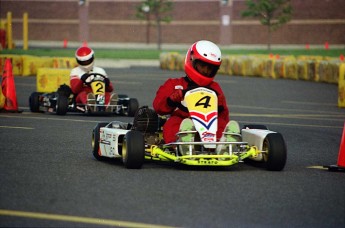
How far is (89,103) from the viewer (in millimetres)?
17672

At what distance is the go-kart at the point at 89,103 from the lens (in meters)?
17.7

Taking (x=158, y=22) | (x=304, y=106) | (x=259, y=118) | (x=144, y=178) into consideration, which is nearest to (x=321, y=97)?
(x=304, y=106)

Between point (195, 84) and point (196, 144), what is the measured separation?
0.98m

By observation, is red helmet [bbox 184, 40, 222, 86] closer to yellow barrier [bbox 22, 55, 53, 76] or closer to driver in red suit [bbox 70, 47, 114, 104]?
driver in red suit [bbox 70, 47, 114, 104]

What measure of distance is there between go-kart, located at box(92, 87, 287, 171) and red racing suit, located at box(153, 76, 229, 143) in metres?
0.15

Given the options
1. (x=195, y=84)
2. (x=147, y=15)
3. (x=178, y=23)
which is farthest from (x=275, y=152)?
(x=178, y=23)

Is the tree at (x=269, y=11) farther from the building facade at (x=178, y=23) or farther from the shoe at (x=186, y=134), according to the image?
the shoe at (x=186, y=134)

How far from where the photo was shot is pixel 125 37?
3078 inches

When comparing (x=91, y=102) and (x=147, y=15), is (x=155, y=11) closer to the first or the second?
(x=147, y=15)

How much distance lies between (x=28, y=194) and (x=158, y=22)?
66.3m

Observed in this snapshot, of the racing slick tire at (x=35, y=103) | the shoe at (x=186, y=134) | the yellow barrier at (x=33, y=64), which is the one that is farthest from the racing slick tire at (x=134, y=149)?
the yellow barrier at (x=33, y=64)

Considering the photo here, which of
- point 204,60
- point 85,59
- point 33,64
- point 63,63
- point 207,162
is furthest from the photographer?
point 33,64

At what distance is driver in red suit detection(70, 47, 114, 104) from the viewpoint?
58.9ft

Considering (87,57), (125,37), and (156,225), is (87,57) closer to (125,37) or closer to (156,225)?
(156,225)
